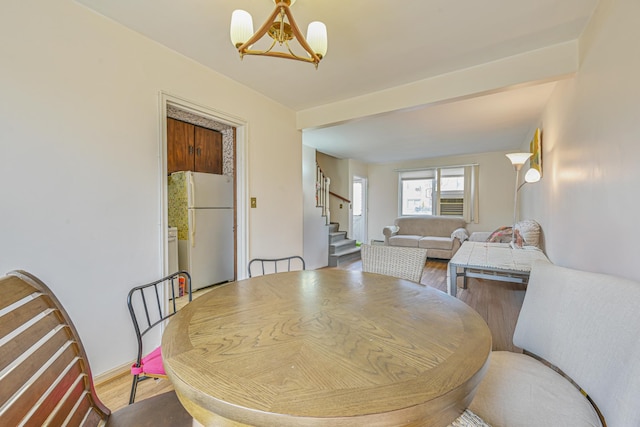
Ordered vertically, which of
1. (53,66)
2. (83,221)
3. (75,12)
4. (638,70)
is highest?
(75,12)

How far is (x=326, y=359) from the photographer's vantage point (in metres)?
0.73

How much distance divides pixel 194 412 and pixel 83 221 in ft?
5.21

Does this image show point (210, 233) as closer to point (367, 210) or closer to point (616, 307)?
point (616, 307)

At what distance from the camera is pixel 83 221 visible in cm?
164

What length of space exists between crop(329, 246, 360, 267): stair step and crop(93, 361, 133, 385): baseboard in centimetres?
364

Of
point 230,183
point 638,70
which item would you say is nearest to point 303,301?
point 638,70

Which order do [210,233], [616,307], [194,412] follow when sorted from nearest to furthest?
[194,412] < [616,307] < [210,233]

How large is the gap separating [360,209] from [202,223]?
4884 millimetres

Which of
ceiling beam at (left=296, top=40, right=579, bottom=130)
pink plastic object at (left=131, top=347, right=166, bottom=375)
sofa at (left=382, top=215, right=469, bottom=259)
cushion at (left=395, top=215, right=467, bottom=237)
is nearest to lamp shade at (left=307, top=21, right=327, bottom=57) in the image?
ceiling beam at (left=296, top=40, right=579, bottom=130)

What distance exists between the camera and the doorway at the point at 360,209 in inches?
289

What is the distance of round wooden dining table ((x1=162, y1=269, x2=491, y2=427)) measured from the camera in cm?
57

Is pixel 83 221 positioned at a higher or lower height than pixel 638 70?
lower

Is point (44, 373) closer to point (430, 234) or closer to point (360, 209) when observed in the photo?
point (430, 234)

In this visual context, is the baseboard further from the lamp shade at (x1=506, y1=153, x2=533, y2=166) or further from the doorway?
the doorway
